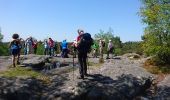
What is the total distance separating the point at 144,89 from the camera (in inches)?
806

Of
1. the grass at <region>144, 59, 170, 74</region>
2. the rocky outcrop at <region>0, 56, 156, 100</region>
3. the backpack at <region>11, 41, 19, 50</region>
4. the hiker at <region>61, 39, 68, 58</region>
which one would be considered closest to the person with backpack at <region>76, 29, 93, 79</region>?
the rocky outcrop at <region>0, 56, 156, 100</region>

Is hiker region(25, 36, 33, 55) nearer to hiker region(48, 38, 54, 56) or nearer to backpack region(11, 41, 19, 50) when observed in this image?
hiker region(48, 38, 54, 56)

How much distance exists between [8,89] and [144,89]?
815 centimetres

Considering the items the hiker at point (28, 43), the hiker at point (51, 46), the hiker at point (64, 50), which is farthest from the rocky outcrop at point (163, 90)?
the hiker at point (28, 43)

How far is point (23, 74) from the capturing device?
67.7ft

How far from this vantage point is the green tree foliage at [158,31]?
27062 mm

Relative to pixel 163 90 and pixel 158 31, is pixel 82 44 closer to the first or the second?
pixel 163 90

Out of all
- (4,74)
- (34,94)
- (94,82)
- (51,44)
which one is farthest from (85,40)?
(51,44)

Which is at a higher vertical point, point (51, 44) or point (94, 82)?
point (51, 44)

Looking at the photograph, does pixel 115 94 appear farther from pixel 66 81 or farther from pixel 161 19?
pixel 161 19

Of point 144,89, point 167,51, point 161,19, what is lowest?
point 144,89

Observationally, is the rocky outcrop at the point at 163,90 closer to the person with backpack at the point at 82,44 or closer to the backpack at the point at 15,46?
the person with backpack at the point at 82,44

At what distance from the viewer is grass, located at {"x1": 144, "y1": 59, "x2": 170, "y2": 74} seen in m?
25.0

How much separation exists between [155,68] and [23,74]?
10.5 meters
